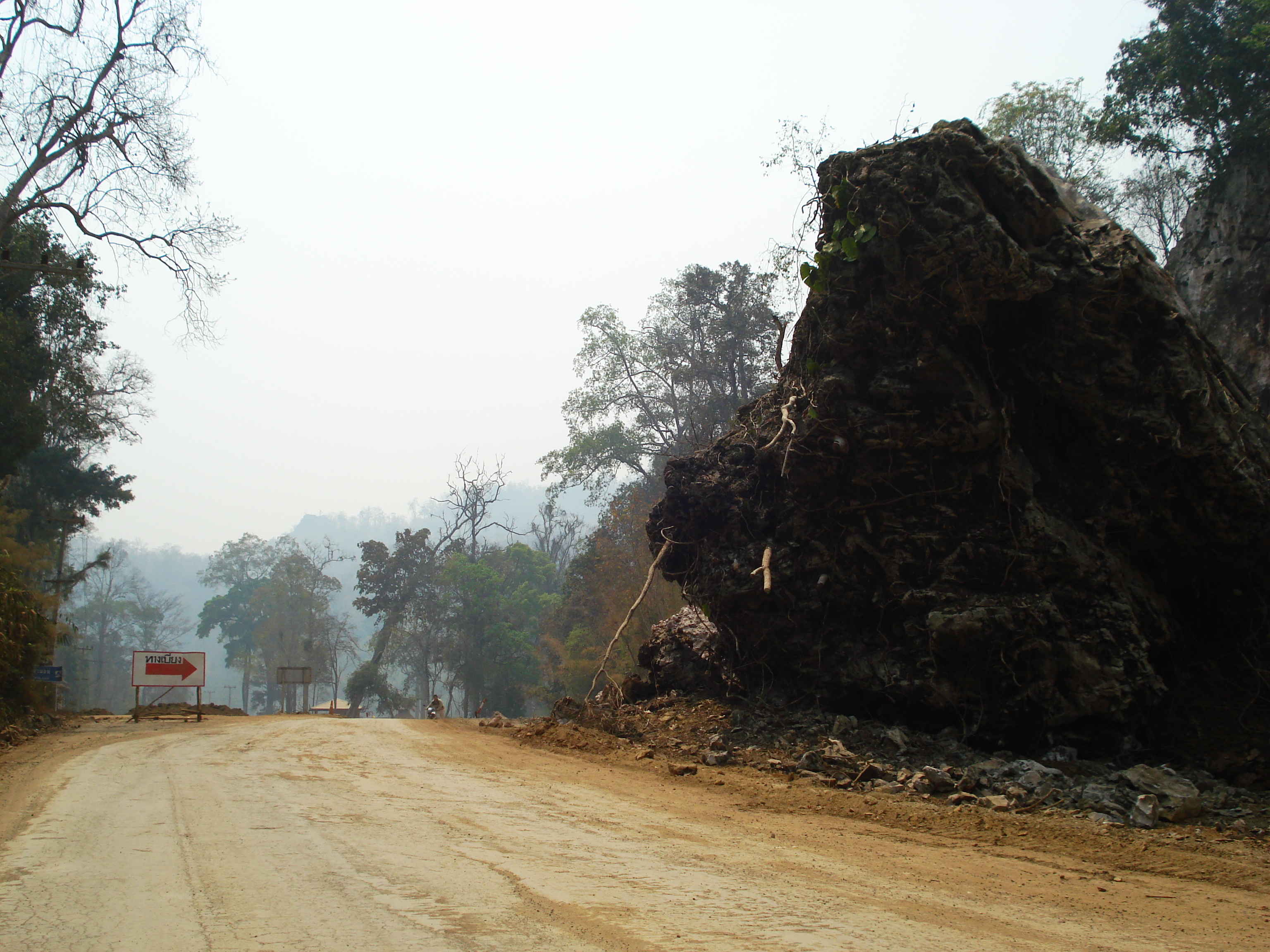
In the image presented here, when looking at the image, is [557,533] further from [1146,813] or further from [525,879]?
[525,879]

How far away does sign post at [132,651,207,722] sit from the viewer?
45.0ft

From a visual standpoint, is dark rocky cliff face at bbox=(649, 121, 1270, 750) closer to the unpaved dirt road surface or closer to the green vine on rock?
the green vine on rock

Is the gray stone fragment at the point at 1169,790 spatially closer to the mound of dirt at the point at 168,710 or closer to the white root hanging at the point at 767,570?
the white root hanging at the point at 767,570

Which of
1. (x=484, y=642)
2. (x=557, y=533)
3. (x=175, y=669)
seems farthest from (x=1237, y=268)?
(x=557, y=533)

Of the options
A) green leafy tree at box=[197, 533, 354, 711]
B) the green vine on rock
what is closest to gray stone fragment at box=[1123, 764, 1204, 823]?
the green vine on rock

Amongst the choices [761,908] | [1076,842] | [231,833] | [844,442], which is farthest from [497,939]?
[844,442]

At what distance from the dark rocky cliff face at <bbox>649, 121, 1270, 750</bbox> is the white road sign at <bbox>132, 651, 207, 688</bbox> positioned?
12.0 meters

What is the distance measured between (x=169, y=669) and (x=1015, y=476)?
14.9 metres

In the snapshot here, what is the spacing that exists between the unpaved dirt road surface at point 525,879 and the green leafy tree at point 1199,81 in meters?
20.8

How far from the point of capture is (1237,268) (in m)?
18.4

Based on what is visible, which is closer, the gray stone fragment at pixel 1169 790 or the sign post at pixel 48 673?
the gray stone fragment at pixel 1169 790

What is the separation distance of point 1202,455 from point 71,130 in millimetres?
22158

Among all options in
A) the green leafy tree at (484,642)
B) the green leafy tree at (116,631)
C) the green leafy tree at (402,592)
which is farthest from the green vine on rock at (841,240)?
the green leafy tree at (116,631)

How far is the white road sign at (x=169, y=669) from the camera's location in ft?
45.0
